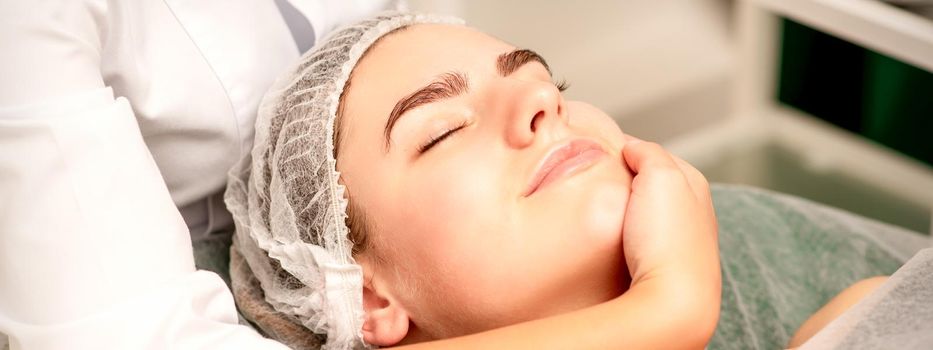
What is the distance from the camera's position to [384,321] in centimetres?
129

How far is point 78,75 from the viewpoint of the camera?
1189 mm

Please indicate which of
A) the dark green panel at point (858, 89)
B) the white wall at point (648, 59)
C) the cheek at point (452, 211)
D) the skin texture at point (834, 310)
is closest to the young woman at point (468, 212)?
the cheek at point (452, 211)

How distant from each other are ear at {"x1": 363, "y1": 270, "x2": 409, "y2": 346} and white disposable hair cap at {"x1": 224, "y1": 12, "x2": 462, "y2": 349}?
2 cm

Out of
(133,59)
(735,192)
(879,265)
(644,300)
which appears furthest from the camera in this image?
(735,192)

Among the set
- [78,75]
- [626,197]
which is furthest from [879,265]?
[78,75]

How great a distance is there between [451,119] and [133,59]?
42cm

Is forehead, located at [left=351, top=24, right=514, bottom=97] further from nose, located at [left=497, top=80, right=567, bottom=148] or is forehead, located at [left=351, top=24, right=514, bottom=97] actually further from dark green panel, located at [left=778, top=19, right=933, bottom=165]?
dark green panel, located at [left=778, top=19, right=933, bottom=165]

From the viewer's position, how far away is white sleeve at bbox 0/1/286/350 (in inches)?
43.9

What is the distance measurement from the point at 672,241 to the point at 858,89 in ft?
5.07

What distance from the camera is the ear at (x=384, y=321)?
129cm

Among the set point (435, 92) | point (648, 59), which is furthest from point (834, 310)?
point (648, 59)

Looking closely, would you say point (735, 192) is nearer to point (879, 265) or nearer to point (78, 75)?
point (879, 265)

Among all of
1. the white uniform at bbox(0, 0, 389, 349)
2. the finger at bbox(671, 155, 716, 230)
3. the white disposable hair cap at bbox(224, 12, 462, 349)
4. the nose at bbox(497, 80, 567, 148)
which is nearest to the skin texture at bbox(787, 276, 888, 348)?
the finger at bbox(671, 155, 716, 230)

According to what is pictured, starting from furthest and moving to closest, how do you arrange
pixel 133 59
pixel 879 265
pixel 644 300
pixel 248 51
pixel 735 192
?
pixel 735 192 < pixel 879 265 < pixel 248 51 < pixel 133 59 < pixel 644 300
